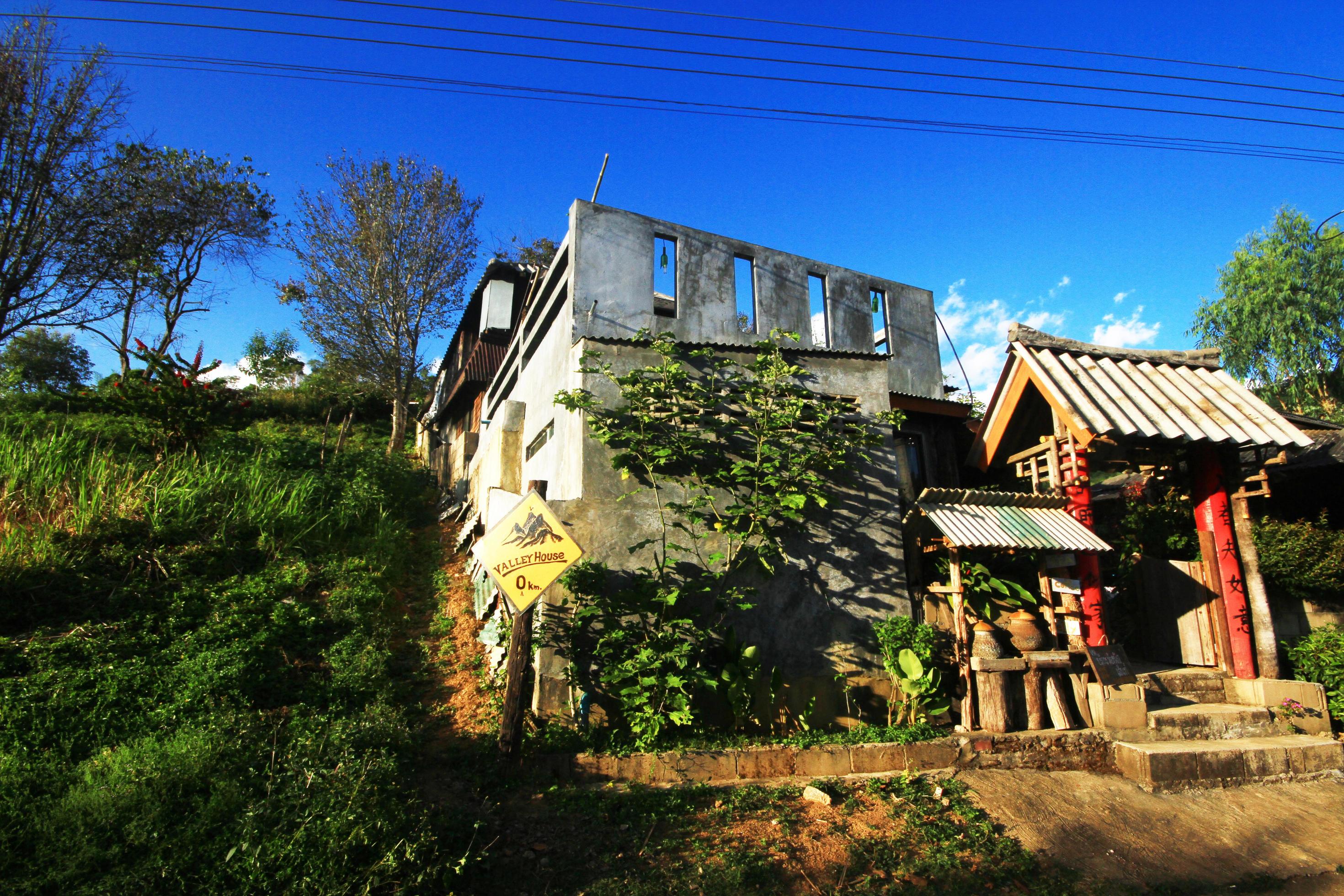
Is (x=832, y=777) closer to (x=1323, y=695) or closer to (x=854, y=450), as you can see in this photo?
(x=854, y=450)

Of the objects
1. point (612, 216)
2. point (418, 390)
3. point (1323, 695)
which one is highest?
point (418, 390)

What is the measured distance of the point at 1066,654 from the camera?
25.2ft

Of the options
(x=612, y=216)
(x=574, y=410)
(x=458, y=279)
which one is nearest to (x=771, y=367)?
(x=574, y=410)

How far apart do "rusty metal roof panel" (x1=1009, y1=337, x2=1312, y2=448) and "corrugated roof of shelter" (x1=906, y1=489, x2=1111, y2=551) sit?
1177mm

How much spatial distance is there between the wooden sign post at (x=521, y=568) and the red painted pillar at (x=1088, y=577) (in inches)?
240

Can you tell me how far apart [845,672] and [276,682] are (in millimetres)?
6203

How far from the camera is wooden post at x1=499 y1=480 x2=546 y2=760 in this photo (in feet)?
19.9

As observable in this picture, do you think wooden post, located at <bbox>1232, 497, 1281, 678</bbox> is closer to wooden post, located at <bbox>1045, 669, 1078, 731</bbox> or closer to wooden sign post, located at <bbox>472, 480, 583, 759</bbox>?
wooden post, located at <bbox>1045, 669, 1078, 731</bbox>

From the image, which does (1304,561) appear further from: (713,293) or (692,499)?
(713,293)

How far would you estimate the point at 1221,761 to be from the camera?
23.3 feet

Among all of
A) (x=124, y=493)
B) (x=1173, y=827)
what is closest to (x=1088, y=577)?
(x=1173, y=827)

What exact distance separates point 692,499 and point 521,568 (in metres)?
2.55

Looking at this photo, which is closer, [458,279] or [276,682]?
[276,682]

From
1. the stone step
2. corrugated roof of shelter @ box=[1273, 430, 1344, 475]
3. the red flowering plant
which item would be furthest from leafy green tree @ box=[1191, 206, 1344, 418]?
the red flowering plant
